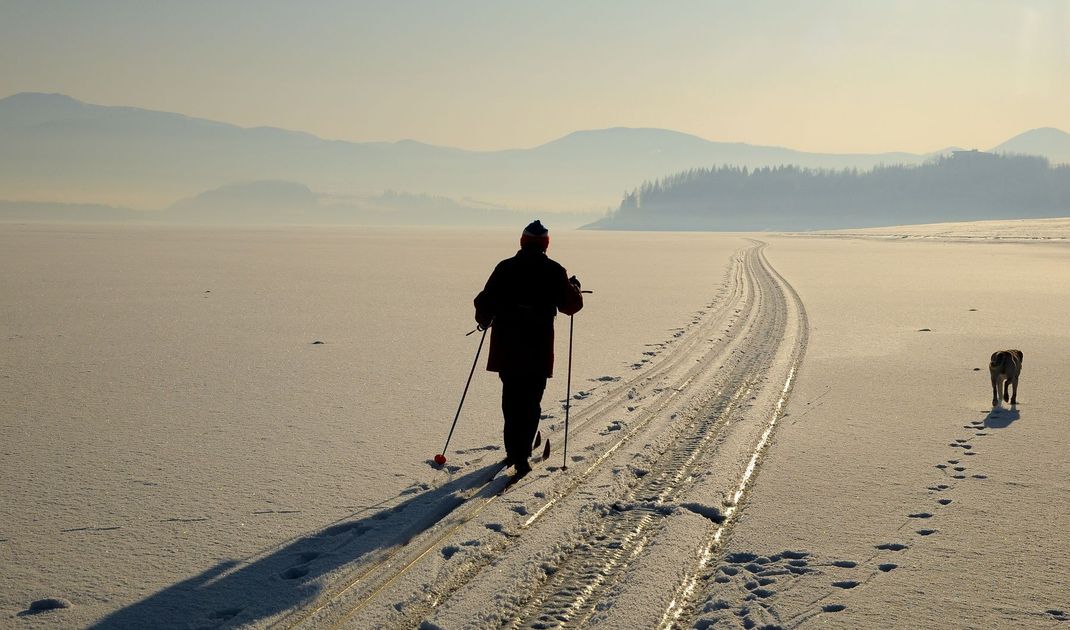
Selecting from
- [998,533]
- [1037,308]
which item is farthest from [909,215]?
[998,533]

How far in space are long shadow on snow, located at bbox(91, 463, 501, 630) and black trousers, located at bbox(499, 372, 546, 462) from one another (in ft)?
2.63

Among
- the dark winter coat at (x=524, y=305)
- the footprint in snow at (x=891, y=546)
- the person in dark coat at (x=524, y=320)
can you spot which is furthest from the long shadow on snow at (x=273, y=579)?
the footprint in snow at (x=891, y=546)

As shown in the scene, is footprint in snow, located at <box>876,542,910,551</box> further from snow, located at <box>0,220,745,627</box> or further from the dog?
the dog

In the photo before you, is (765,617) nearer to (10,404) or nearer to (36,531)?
(36,531)

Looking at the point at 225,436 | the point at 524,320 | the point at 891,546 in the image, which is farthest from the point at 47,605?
the point at 891,546

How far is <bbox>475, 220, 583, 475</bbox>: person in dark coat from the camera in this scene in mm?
5727

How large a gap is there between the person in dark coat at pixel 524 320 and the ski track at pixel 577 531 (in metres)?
0.45

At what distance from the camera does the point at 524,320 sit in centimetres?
575

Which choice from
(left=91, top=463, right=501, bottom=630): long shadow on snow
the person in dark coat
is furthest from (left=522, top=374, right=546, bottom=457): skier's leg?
(left=91, top=463, right=501, bottom=630): long shadow on snow

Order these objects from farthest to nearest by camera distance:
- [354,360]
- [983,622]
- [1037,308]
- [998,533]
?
[1037,308]
[354,360]
[998,533]
[983,622]

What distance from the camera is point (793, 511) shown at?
5.02 m

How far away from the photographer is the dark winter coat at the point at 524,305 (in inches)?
225

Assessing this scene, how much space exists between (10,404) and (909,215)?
688 feet

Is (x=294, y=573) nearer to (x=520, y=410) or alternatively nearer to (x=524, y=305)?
(x=520, y=410)
